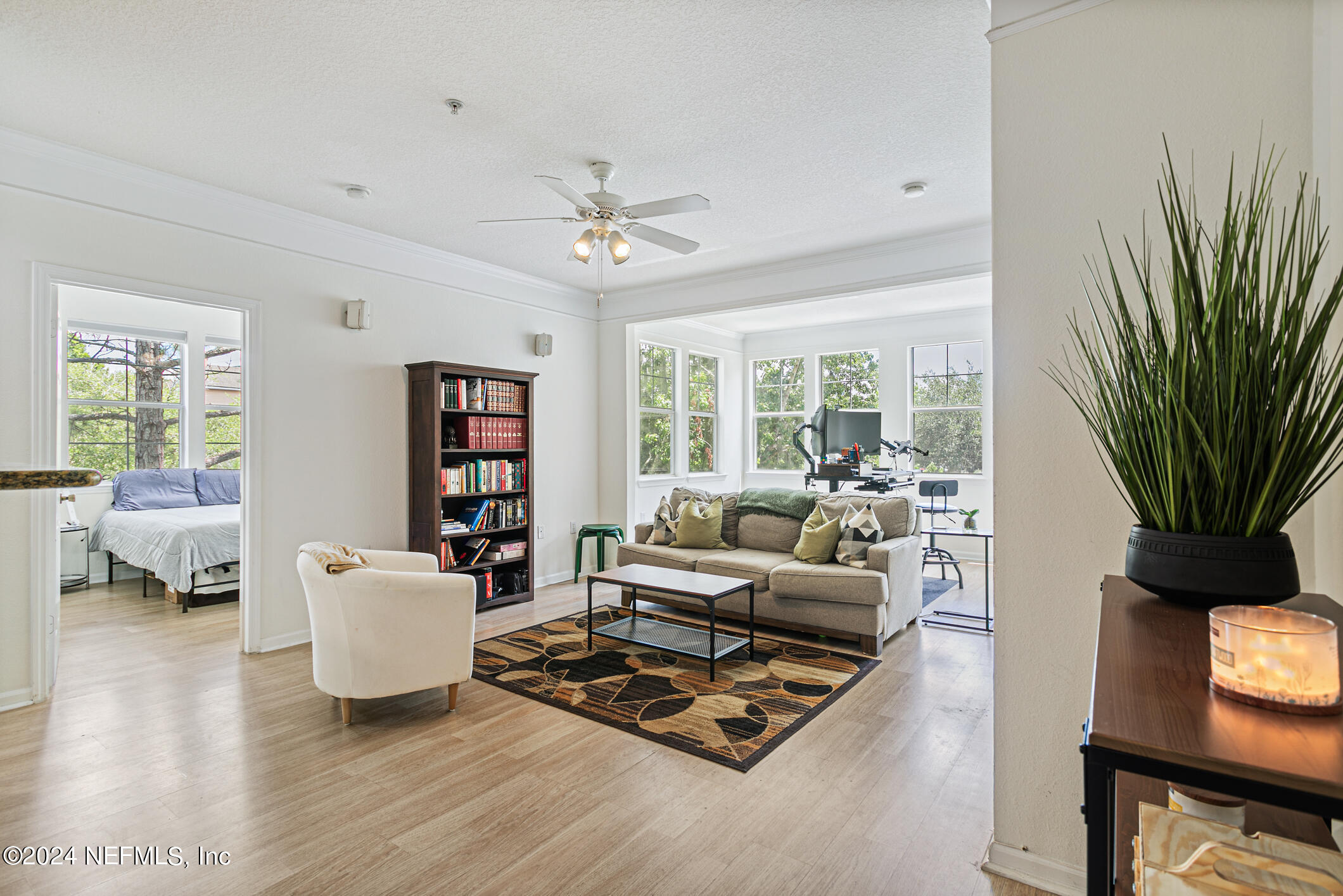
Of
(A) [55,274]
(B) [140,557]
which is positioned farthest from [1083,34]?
(B) [140,557]

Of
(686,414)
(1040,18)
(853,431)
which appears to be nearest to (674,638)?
(1040,18)

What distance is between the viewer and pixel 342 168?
3479mm

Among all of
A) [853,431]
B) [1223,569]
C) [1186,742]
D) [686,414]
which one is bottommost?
[1186,742]

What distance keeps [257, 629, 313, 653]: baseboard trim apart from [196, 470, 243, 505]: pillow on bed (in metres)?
3.07

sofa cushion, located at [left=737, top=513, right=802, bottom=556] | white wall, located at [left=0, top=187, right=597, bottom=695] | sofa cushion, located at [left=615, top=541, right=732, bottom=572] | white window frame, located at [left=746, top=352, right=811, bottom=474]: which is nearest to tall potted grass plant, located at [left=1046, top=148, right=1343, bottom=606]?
sofa cushion, located at [left=615, top=541, right=732, bottom=572]

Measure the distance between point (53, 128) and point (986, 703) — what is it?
5179mm

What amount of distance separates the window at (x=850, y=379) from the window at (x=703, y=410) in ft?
4.48

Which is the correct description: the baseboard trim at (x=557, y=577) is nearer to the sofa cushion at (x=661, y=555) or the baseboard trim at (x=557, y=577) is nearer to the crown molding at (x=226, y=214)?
the sofa cushion at (x=661, y=555)

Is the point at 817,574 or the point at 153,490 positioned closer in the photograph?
the point at 817,574

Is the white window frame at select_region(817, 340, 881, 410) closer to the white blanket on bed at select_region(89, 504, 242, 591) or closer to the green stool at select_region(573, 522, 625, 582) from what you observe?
the green stool at select_region(573, 522, 625, 582)

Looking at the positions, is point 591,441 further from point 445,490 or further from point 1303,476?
point 1303,476

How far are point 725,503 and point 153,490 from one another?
5.45m

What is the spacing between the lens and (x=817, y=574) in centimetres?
411

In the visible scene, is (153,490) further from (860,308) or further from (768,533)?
(860,308)
